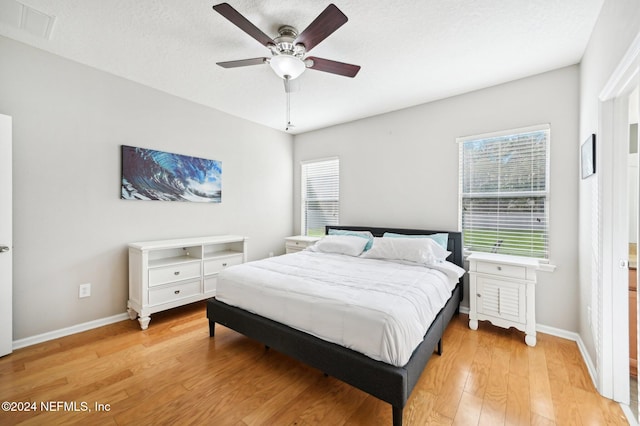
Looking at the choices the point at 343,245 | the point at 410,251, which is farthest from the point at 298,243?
the point at 410,251

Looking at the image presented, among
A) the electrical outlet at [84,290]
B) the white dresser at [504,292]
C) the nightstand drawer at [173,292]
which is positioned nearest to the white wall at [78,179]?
the electrical outlet at [84,290]

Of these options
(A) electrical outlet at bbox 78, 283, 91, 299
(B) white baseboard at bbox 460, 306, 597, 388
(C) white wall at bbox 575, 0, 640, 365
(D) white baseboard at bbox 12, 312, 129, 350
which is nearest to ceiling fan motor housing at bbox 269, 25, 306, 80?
(C) white wall at bbox 575, 0, 640, 365

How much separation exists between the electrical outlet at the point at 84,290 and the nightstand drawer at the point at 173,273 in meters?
0.62

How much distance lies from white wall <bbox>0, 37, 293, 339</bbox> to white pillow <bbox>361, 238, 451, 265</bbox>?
7.98 feet

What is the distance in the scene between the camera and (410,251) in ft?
9.37

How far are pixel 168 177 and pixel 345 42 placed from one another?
2.58 m

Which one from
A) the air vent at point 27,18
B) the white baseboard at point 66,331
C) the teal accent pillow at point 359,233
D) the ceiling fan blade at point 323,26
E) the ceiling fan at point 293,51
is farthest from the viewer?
the teal accent pillow at point 359,233

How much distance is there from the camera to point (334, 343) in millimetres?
1742

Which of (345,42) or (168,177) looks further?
(168,177)

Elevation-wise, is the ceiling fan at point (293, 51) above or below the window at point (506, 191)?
above

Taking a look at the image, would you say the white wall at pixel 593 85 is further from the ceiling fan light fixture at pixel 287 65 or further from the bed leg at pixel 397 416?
the ceiling fan light fixture at pixel 287 65

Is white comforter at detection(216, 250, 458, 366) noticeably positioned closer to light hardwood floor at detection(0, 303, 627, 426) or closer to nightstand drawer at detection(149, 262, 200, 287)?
light hardwood floor at detection(0, 303, 627, 426)

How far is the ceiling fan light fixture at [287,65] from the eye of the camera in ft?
6.51

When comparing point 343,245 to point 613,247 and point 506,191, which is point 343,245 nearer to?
point 506,191
